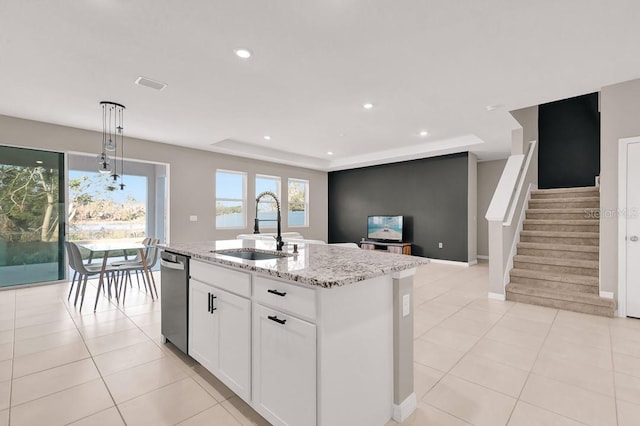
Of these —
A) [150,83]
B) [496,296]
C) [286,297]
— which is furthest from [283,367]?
[496,296]

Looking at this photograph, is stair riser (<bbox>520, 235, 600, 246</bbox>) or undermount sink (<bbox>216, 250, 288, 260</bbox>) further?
stair riser (<bbox>520, 235, 600, 246</bbox>)

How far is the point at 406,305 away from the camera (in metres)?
1.82

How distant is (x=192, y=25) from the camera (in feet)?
7.75

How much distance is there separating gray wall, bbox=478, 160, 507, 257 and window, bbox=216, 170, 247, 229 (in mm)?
5869

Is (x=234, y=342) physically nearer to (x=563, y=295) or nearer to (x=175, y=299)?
(x=175, y=299)

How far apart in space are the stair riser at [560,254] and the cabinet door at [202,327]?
4598mm

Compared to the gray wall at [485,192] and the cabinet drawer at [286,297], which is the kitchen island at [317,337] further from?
the gray wall at [485,192]

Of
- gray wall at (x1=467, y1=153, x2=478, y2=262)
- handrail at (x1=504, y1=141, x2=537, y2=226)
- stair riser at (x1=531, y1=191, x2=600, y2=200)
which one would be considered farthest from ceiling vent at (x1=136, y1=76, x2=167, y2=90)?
stair riser at (x1=531, y1=191, x2=600, y2=200)

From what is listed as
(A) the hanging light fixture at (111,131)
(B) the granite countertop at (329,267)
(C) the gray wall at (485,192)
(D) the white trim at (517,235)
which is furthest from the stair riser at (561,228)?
(A) the hanging light fixture at (111,131)

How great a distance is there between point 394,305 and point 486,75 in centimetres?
277

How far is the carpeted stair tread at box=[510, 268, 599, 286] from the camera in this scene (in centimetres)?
382

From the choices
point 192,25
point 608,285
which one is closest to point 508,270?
point 608,285

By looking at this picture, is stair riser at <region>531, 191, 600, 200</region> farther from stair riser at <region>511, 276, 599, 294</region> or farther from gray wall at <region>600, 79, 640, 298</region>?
stair riser at <region>511, 276, 599, 294</region>

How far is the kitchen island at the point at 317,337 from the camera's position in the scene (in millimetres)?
1393
